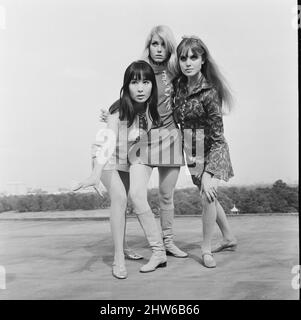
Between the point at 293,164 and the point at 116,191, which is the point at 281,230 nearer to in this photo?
the point at 293,164

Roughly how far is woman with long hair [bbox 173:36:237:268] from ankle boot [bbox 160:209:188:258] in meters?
0.20

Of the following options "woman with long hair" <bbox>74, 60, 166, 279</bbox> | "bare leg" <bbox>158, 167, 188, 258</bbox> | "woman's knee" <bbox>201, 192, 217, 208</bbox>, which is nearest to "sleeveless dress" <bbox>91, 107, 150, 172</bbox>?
"woman with long hair" <bbox>74, 60, 166, 279</bbox>

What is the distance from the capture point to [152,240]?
327 cm

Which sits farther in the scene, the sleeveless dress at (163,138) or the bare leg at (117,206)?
the sleeveless dress at (163,138)

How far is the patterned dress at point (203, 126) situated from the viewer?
3.32 metres

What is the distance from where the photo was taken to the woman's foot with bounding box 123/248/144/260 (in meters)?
3.48

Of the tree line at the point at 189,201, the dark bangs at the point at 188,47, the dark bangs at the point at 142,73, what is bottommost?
the tree line at the point at 189,201

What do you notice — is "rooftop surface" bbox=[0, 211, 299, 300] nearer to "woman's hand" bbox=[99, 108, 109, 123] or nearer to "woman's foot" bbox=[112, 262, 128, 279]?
"woman's foot" bbox=[112, 262, 128, 279]

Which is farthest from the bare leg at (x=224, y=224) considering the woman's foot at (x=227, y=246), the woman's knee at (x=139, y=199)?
the woman's knee at (x=139, y=199)

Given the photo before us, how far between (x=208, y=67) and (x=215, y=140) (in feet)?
1.65

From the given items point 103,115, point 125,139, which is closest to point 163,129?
point 125,139

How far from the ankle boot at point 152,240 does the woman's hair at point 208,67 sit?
3.08ft

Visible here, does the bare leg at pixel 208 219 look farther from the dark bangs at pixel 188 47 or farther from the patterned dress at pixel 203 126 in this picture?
the dark bangs at pixel 188 47

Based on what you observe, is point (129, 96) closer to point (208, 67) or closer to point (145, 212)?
point (208, 67)
